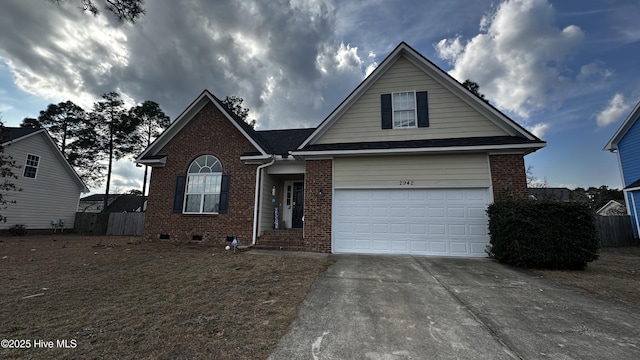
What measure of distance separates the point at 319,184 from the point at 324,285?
4.52m

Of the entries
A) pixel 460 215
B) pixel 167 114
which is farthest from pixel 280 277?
pixel 167 114

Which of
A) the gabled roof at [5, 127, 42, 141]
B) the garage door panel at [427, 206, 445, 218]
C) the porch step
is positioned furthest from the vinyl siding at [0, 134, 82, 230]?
the garage door panel at [427, 206, 445, 218]

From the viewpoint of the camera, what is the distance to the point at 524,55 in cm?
1009

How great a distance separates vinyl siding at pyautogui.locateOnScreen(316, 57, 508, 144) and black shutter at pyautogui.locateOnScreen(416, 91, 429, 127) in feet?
0.44

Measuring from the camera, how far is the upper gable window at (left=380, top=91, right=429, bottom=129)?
885 cm

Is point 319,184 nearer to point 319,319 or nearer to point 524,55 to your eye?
point 319,319

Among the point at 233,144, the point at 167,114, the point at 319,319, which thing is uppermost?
the point at 167,114

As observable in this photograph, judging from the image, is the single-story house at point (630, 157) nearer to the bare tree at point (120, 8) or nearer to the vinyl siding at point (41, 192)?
the bare tree at point (120, 8)

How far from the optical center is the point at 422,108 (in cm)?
888

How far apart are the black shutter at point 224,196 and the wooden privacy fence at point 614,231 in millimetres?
18267

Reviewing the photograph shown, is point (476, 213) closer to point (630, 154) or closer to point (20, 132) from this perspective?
point (630, 154)

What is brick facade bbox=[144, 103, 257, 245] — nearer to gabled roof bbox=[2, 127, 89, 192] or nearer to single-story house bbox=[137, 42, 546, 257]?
single-story house bbox=[137, 42, 546, 257]

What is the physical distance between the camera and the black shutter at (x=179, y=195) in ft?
35.3

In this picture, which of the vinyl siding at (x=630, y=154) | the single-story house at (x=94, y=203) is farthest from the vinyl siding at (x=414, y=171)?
the single-story house at (x=94, y=203)
